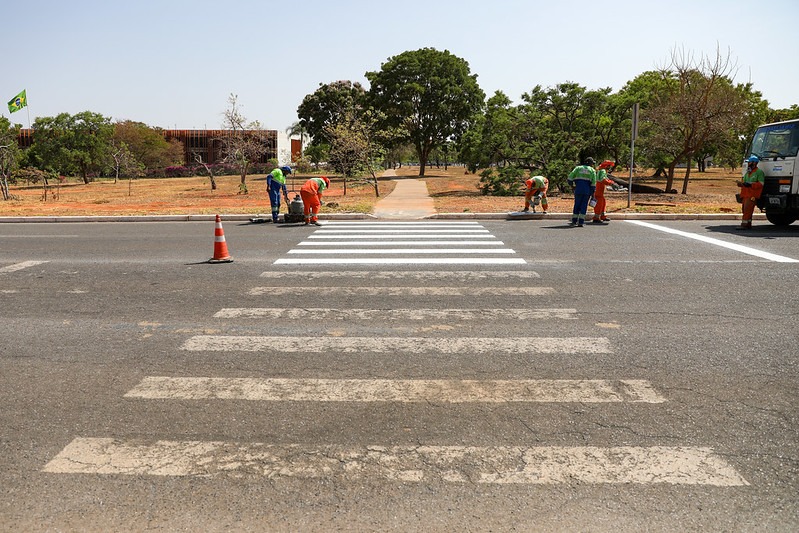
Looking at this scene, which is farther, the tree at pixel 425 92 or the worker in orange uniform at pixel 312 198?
the tree at pixel 425 92

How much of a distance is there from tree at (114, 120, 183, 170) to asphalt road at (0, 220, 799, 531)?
6801 cm

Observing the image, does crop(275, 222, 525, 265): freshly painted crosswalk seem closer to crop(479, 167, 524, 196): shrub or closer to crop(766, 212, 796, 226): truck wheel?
crop(766, 212, 796, 226): truck wheel

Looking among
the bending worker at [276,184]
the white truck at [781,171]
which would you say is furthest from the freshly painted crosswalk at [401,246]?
the white truck at [781,171]

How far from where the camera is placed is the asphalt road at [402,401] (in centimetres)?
303

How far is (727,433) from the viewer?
12.3 ft

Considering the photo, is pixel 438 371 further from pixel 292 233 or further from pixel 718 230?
pixel 718 230

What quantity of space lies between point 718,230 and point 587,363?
10.5m

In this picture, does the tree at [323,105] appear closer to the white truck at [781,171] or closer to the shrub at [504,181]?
the shrub at [504,181]

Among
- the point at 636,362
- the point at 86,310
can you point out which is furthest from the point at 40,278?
the point at 636,362

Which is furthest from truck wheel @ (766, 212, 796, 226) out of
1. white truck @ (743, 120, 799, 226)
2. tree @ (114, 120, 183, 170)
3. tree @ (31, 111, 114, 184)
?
tree @ (114, 120, 183, 170)

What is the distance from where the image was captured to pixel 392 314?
6.58 m

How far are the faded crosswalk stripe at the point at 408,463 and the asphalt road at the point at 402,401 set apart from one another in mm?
16

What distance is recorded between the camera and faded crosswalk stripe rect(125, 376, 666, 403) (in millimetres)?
4281

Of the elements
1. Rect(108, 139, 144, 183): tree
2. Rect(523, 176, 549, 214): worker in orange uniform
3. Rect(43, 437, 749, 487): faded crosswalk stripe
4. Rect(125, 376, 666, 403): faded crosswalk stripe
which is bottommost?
Rect(43, 437, 749, 487): faded crosswalk stripe
